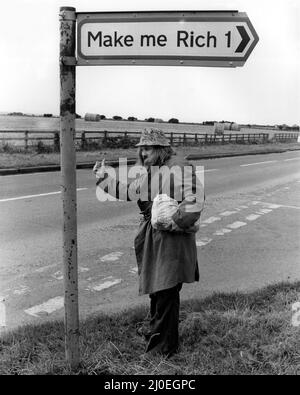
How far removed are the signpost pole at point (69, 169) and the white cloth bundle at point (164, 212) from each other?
0.52 meters

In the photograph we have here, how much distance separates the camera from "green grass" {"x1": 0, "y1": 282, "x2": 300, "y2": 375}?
9.47ft

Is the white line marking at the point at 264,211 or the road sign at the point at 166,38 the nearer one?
the road sign at the point at 166,38

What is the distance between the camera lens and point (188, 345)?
3277mm

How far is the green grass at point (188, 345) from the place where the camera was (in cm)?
289

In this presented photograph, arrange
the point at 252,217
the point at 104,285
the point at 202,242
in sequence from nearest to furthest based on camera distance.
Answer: the point at 104,285
the point at 202,242
the point at 252,217

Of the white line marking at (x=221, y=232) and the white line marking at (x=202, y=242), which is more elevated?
the white line marking at (x=221, y=232)

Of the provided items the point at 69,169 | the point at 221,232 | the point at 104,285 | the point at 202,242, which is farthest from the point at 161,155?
the point at 221,232

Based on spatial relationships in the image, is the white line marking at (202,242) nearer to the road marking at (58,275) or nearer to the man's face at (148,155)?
the road marking at (58,275)

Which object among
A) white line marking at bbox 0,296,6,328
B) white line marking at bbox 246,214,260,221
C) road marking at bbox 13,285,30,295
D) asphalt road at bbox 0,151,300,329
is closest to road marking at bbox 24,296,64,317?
asphalt road at bbox 0,151,300,329

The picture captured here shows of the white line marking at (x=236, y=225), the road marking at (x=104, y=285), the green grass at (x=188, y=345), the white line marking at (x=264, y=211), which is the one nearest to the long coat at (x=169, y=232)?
the green grass at (x=188, y=345)

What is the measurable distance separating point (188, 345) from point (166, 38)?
204cm

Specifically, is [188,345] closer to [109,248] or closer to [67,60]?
[67,60]

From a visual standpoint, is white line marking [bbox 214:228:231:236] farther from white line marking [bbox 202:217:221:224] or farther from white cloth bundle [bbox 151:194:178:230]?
white cloth bundle [bbox 151:194:178:230]

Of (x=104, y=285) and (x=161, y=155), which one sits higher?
(x=161, y=155)
